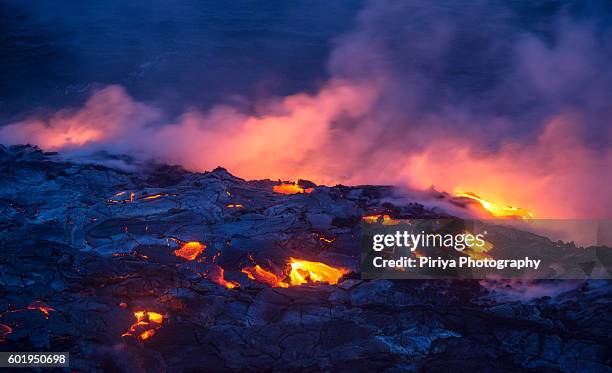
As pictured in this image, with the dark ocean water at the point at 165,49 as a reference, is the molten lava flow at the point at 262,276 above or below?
below

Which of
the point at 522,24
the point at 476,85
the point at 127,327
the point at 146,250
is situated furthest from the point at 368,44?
the point at 127,327

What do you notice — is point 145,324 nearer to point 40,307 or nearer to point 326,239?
point 40,307

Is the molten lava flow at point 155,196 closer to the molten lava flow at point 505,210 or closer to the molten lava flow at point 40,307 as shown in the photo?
the molten lava flow at point 40,307

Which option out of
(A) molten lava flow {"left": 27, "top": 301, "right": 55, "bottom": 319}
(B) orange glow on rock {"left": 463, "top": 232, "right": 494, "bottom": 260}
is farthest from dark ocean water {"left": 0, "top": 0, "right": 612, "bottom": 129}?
(A) molten lava flow {"left": 27, "top": 301, "right": 55, "bottom": 319}

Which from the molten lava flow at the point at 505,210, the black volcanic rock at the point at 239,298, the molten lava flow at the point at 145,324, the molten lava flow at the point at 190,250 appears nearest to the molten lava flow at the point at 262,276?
the black volcanic rock at the point at 239,298

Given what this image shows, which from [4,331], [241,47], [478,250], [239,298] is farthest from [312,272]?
[241,47]

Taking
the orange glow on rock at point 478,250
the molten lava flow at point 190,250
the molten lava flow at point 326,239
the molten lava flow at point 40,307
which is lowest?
the molten lava flow at point 40,307
